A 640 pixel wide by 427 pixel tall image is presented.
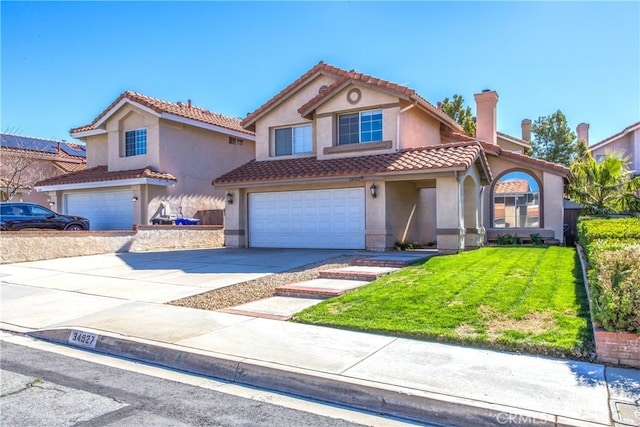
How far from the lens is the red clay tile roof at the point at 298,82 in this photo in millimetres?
19375

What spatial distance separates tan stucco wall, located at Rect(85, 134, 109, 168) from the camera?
25609 millimetres

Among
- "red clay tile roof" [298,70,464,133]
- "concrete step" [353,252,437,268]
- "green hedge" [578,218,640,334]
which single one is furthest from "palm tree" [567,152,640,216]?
"green hedge" [578,218,640,334]

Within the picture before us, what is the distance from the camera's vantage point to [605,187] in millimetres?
18328

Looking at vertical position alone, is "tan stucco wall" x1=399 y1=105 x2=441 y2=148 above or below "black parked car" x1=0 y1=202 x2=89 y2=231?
above

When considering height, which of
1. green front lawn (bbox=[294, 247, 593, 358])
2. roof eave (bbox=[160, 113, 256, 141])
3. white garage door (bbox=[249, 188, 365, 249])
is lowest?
green front lawn (bbox=[294, 247, 593, 358])

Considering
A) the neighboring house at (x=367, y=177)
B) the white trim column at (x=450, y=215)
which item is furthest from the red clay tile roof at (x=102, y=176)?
the white trim column at (x=450, y=215)

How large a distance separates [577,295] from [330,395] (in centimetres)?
539

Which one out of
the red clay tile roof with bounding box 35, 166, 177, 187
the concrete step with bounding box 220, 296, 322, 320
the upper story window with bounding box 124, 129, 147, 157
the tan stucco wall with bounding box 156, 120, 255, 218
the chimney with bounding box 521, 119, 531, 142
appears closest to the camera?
the concrete step with bounding box 220, 296, 322, 320

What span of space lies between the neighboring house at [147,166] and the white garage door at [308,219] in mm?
5145

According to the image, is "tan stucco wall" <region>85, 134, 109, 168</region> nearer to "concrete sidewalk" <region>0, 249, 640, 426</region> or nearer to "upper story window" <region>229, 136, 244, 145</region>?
"upper story window" <region>229, 136, 244, 145</region>

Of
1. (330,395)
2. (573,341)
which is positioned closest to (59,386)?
(330,395)

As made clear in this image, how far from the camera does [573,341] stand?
6.30 meters

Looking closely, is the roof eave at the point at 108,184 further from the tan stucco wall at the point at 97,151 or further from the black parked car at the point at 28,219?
the black parked car at the point at 28,219

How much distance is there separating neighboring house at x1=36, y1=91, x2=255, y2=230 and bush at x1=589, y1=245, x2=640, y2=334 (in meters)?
18.1
